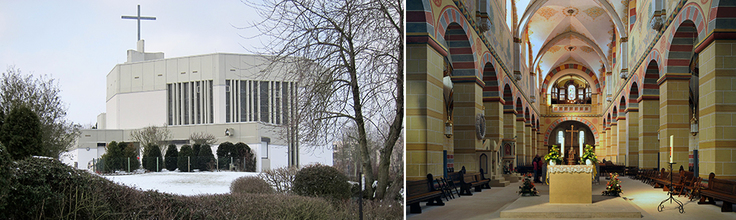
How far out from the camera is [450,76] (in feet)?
43.4

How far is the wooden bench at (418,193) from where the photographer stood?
310 inches

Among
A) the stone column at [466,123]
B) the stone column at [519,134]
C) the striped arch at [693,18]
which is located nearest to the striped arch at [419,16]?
the stone column at [466,123]

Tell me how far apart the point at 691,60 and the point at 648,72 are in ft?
11.2

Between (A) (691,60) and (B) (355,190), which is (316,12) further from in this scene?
(A) (691,60)

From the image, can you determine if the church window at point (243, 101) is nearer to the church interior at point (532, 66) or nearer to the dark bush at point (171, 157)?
the dark bush at point (171, 157)

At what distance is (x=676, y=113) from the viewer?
14.1 meters

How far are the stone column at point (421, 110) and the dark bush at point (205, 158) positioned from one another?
4120mm

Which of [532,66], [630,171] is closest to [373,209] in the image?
[630,171]

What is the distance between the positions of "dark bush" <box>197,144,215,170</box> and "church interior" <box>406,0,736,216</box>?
414 cm

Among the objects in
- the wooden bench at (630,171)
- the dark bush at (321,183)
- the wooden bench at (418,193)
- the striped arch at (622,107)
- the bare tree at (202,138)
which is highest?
the striped arch at (622,107)

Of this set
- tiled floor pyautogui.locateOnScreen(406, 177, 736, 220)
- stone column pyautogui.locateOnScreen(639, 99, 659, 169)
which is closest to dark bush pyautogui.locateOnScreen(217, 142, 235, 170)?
tiled floor pyautogui.locateOnScreen(406, 177, 736, 220)

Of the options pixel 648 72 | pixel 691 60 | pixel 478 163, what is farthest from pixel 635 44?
pixel 478 163

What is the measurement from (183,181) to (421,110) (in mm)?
4433

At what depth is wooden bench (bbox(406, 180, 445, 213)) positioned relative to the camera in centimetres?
788
